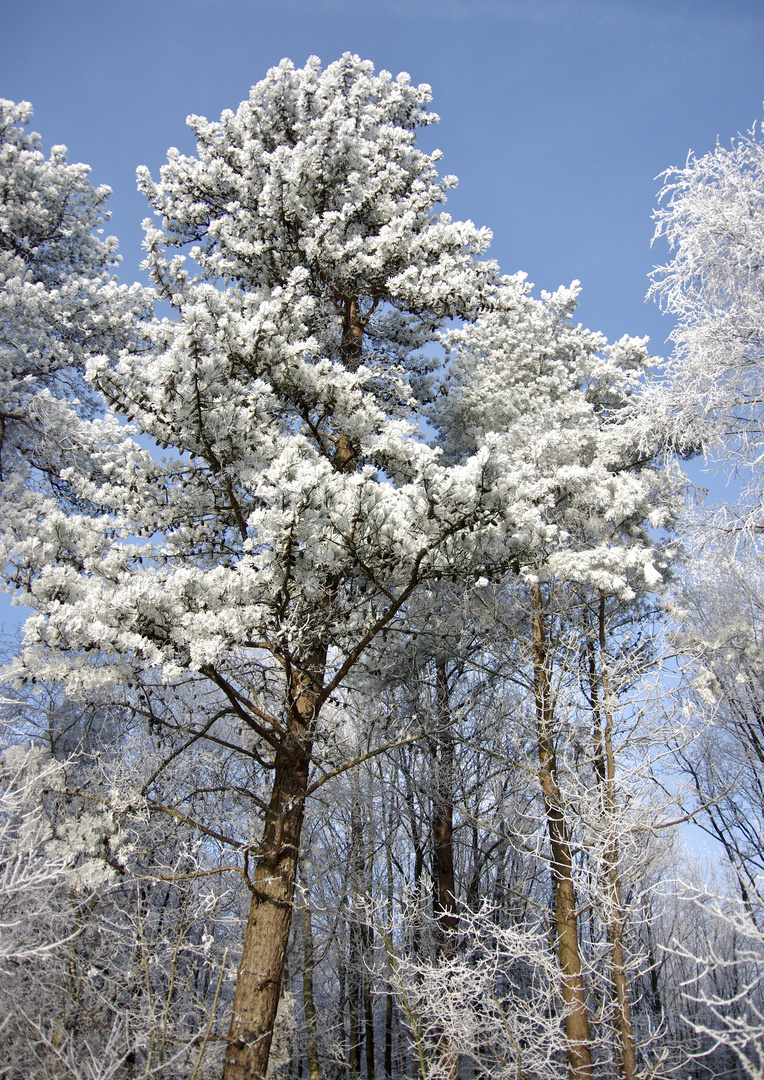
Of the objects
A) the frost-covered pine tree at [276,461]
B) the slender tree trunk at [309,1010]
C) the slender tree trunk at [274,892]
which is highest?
the frost-covered pine tree at [276,461]

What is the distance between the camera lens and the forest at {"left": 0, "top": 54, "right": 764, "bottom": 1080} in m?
5.44

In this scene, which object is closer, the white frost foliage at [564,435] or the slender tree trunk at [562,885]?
the slender tree trunk at [562,885]

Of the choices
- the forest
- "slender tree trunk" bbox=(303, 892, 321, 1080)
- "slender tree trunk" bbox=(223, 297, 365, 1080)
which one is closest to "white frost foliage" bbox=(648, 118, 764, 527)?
the forest

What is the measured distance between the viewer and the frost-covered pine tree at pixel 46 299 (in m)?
9.38

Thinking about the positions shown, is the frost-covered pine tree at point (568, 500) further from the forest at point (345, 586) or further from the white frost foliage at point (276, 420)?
the white frost foliage at point (276, 420)

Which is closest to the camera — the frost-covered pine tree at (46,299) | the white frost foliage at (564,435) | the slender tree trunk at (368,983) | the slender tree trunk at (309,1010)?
the white frost foliage at (564,435)

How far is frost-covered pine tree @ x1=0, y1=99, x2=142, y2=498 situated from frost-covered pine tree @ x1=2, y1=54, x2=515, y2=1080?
1476 mm

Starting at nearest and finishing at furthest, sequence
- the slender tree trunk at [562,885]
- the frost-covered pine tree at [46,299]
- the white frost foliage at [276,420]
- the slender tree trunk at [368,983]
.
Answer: the white frost foliage at [276,420]
the slender tree trunk at [562,885]
the frost-covered pine tree at [46,299]
the slender tree trunk at [368,983]

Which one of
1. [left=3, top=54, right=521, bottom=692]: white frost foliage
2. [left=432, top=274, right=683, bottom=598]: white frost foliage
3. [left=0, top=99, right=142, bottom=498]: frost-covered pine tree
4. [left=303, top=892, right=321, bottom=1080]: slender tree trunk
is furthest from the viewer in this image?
[left=303, top=892, right=321, bottom=1080]: slender tree trunk

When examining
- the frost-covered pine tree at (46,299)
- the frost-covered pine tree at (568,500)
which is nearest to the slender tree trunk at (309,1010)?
the frost-covered pine tree at (568,500)

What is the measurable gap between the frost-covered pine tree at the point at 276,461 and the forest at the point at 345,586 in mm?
40

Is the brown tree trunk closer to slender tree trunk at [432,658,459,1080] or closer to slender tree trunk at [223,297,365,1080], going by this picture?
slender tree trunk at [223,297,365,1080]

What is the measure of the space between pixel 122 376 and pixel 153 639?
2261 millimetres

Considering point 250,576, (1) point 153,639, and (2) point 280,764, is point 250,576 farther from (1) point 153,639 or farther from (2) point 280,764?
(2) point 280,764
